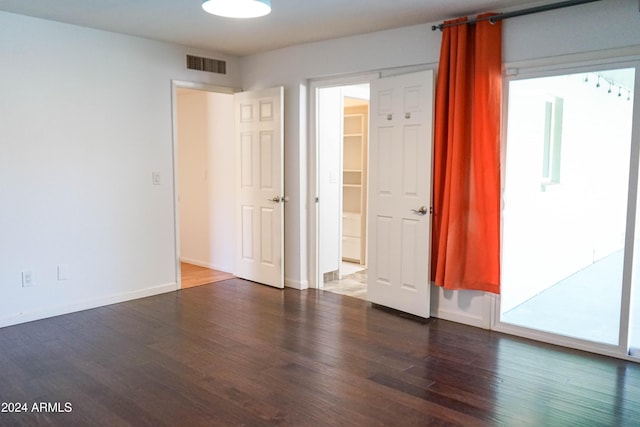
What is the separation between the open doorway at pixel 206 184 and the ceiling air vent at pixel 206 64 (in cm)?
33

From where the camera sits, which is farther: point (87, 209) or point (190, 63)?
point (190, 63)

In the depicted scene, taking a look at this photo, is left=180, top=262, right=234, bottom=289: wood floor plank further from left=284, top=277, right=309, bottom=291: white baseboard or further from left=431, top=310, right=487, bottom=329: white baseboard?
left=431, top=310, right=487, bottom=329: white baseboard

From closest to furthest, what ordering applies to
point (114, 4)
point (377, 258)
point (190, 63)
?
1. point (114, 4)
2. point (377, 258)
3. point (190, 63)

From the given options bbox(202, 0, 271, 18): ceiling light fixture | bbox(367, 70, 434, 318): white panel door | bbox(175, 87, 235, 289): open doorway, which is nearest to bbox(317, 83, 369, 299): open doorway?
bbox(367, 70, 434, 318): white panel door

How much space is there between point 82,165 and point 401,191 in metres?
2.79

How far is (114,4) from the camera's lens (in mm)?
3609

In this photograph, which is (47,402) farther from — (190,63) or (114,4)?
(190,63)

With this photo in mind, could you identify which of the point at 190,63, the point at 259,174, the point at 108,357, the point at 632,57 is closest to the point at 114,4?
the point at 190,63

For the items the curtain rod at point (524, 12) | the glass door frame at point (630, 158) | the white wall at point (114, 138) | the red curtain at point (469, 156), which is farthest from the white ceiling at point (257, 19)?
the glass door frame at point (630, 158)

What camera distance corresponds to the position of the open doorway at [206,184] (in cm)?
583

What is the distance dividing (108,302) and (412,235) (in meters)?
2.83

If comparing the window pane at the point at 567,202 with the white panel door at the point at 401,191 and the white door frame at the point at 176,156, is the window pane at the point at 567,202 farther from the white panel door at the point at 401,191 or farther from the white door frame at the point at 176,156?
the white door frame at the point at 176,156

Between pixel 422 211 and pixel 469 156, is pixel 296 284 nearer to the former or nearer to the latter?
pixel 422 211

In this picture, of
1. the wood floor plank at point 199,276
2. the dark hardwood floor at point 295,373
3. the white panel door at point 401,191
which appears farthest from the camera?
the wood floor plank at point 199,276
